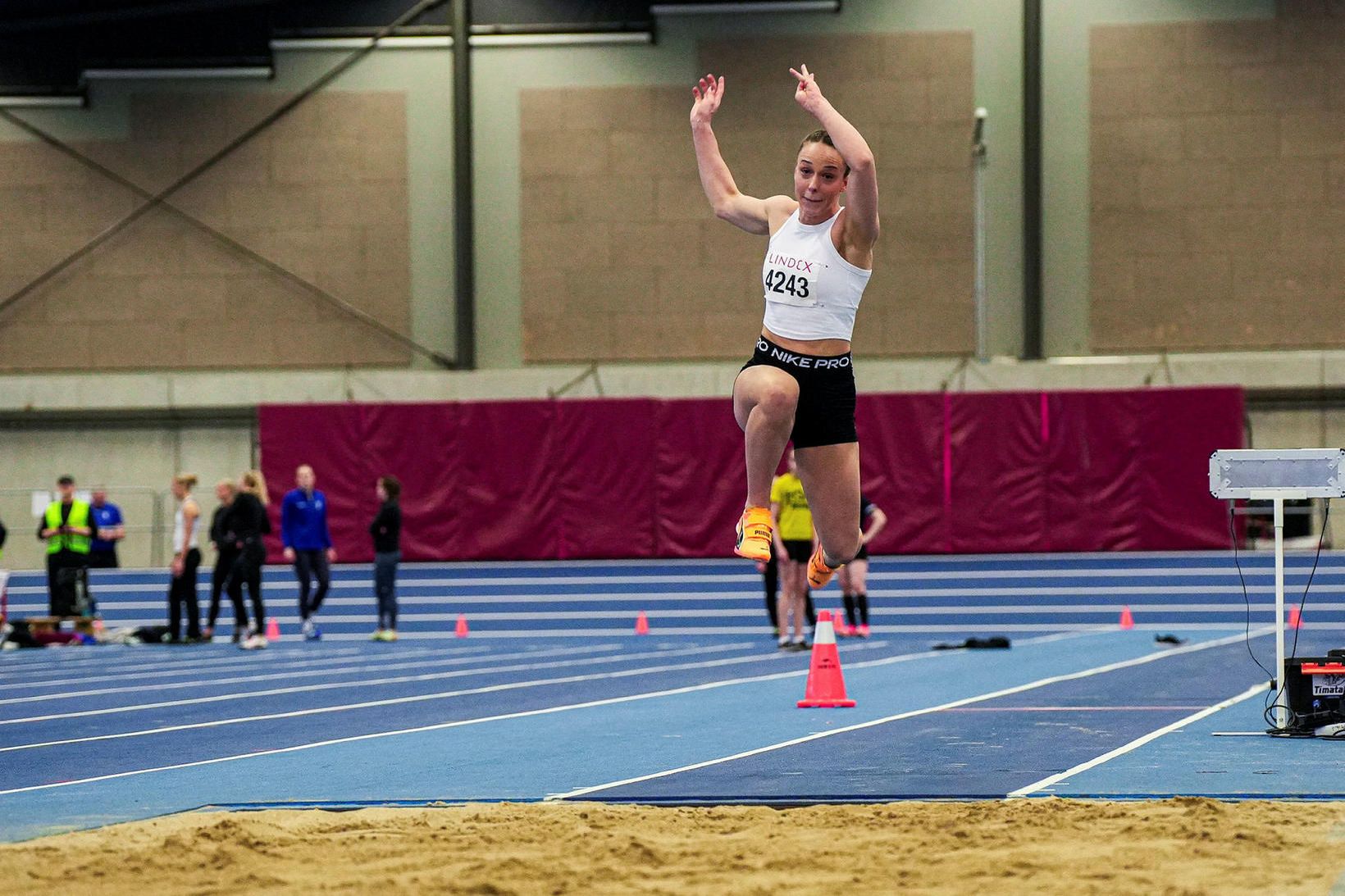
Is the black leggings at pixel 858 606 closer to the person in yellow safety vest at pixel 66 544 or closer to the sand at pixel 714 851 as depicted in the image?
the person in yellow safety vest at pixel 66 544

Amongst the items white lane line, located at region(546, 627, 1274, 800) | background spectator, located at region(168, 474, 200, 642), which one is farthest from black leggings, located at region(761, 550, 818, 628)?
background spectator, located at region(168, 474, 200, 642)

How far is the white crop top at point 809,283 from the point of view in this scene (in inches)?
278

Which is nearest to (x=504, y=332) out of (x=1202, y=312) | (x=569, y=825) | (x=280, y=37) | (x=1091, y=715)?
(x=280, y=37)

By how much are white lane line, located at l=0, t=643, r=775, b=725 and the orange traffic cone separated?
4.35 m

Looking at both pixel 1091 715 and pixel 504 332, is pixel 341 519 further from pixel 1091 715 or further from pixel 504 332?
pixel 1091 715

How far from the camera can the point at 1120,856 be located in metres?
5.82

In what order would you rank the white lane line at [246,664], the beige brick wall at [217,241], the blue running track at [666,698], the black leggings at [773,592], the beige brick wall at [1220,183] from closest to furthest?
the blue running track at [666,698]
the white lane line at [246,664]
the black leggings at [773,592]
the beige brick wall at [1220,183]
the beige brick wall at [217,241]

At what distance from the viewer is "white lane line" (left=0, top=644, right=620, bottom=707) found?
13562mm

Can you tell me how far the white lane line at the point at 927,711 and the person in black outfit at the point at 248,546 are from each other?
8.88m

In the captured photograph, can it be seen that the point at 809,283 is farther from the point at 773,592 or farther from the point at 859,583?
the point at 859,583

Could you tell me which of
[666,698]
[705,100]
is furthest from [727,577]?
[705,100]

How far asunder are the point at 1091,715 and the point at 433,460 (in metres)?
15.1

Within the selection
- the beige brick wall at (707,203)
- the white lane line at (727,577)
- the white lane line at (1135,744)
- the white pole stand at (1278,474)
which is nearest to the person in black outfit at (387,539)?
the white lane line at (727,577)

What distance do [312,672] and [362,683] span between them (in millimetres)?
1369
